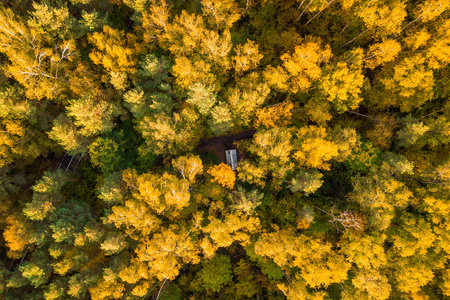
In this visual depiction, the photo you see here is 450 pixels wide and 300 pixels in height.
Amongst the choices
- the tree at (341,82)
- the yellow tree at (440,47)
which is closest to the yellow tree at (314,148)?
the tree at (341,82)

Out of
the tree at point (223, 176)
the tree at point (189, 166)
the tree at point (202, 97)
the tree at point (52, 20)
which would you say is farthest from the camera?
the tree at point (223, 176)

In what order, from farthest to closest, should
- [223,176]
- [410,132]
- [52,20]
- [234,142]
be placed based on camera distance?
[234,142], [223,176], [410,132], [52,20]

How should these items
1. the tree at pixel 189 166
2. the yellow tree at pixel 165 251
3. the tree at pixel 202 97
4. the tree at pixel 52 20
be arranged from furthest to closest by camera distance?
the tree at pixel 189 166
the tree at pixel 52 20
the tree at pixel 202 97
the yellow tree at pixel 165 251

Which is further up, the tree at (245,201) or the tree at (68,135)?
the tree at (68,135)

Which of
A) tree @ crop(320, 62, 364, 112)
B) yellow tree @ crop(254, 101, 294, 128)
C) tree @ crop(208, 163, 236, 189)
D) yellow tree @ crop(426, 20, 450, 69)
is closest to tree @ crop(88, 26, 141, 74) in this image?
tree @ crop(208, 163, 236, 189)

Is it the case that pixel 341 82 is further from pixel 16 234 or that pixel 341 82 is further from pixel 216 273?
pixel 16 234

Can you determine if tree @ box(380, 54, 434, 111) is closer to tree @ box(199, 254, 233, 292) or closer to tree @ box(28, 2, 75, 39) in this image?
tree @ box(199, 254, 233, 292)

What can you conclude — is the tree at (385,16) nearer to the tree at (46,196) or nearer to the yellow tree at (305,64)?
the yellow tree at (305,64)

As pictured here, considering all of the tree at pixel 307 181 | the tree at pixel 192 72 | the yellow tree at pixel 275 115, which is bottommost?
the tree at pixel 307 181

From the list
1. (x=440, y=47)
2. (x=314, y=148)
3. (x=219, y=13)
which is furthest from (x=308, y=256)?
(x=219, y=13)
